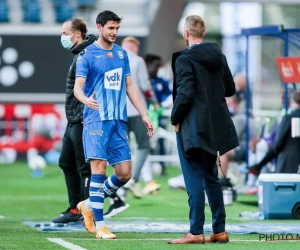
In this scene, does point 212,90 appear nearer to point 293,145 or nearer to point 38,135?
point 293,145

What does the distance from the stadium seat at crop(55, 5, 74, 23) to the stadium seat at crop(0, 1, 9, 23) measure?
3.94 ft

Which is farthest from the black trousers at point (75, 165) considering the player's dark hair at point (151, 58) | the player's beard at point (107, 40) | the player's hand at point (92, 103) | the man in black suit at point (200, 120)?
the player's dark hair at point (151, 58)

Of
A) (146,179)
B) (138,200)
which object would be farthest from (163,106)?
(138,200)

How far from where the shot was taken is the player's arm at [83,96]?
911cm

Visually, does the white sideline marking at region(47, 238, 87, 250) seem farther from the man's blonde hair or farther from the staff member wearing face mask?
the man's blonde hair

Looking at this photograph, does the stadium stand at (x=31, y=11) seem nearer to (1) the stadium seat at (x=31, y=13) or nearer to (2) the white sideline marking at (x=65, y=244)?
(1) the stadium seat at (x=31, y=13)

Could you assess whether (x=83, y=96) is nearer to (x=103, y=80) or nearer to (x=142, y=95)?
(x=103, y=80)

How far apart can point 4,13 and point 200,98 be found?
1765cm

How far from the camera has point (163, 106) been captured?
19.3 metres

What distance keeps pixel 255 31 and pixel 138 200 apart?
295 cm

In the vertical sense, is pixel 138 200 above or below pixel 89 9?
below

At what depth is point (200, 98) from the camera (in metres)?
8.95

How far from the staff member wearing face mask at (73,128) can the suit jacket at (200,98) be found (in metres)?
1.82

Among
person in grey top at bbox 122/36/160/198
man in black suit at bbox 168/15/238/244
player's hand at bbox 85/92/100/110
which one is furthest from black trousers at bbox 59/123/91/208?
person in grey top at bbox 122/36/160/198
